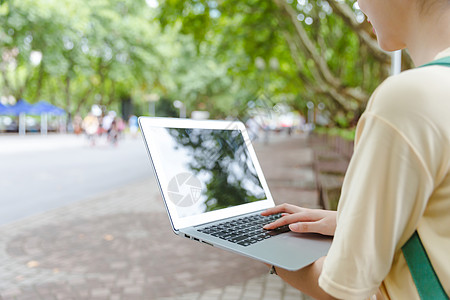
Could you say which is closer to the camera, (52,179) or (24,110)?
(52,179)

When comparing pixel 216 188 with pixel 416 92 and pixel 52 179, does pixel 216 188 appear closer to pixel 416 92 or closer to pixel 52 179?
pixel 416 92

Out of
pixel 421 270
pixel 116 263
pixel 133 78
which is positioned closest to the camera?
pixel 421 270

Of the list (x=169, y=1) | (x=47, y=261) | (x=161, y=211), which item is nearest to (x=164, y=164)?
(x=47, y=261)

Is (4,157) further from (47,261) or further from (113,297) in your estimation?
(113,297)

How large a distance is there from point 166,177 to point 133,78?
3455cm

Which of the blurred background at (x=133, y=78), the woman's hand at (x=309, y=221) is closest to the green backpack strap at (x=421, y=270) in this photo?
the woman's hand at (x=309, y=221)

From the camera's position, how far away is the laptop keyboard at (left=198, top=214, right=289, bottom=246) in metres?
1.42

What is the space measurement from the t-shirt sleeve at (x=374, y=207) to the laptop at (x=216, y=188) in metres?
0.32

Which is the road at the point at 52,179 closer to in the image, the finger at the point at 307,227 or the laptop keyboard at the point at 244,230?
the laptop keyboard at the point at 244,230

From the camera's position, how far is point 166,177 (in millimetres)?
1551

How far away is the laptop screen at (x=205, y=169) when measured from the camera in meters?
1.58

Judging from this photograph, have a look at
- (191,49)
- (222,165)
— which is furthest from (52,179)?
(191,49)

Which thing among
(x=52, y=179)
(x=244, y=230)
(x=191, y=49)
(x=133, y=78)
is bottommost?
(x=52, y=179)

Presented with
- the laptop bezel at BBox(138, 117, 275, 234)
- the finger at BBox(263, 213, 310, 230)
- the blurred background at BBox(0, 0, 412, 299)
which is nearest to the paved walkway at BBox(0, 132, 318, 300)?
the blurred background at BBox(0, 0, 412, 299)
